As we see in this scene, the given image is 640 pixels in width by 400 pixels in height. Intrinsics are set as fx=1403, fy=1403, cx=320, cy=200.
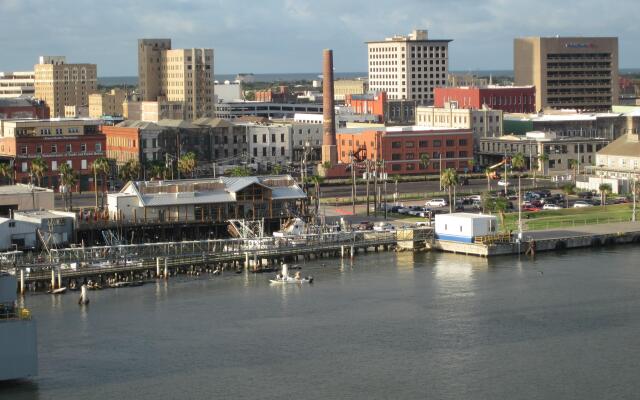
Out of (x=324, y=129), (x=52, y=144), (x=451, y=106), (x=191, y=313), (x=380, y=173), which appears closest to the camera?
(x=191, y=313)

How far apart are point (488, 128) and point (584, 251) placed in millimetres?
50403

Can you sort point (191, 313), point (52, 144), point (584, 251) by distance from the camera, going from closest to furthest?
point (191, 313) < point (584, 251) < point (52, 144)

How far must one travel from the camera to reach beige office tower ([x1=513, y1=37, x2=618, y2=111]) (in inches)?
5787

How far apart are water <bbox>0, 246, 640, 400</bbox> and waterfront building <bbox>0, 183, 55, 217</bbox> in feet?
49.3

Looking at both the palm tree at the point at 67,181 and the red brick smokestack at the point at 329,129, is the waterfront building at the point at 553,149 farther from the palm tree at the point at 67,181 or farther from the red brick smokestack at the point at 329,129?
the palm tree at the point at 67,181

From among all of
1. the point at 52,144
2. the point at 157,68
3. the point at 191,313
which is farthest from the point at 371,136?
the point at 191,313

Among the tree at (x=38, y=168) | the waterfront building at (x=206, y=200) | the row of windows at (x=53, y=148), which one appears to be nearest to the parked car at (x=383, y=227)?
the waterfront building at (x=206, y=200)

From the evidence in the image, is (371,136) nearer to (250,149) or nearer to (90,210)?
(250,149)

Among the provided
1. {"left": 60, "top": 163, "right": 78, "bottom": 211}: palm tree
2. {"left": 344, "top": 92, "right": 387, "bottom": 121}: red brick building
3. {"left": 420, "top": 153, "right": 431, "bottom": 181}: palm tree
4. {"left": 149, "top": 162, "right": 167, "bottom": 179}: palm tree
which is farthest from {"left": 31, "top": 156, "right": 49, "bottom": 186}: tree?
{"left": 344, "top": 92, "right": 387, "bottom": 121}: red brick building

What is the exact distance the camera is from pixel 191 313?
5406 centimetres

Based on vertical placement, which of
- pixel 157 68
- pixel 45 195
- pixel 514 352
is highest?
pixel 157 68

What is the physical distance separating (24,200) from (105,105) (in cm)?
8599

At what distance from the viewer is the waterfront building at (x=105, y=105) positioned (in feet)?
518

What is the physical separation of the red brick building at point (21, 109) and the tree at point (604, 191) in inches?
2025
